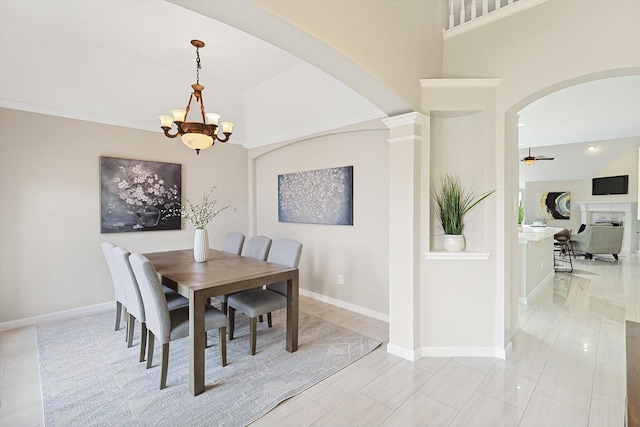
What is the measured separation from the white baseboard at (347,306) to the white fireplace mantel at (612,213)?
27.1 feet

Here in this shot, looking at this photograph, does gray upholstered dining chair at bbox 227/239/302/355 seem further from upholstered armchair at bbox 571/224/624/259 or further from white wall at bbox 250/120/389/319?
upholstered armchair at bbox 571/224/624/259

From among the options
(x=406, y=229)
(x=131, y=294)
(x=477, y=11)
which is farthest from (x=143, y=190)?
(x=477, y=11)

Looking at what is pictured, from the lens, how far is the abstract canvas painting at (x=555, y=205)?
8.95 meters

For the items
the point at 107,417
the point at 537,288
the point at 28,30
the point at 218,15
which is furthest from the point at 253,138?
the point at 537,288

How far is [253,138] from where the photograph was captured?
4.99 m

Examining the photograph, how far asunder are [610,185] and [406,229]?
866 cm

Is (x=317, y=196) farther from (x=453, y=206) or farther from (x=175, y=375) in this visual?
(x=175, y=375)

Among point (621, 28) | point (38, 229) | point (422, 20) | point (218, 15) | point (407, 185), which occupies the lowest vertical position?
point (38, 229)

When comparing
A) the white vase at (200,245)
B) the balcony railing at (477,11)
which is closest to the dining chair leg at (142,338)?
the white vase at (200,245)

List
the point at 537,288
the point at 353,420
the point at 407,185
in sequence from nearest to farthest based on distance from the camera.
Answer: the point at 353,420
the point at 407,185
the point at 537,288

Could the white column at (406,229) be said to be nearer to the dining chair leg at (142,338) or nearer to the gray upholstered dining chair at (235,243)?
the gray upholstered dining chair at (235,243)

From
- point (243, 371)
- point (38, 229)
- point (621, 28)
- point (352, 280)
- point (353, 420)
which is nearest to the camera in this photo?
point (353, 420)

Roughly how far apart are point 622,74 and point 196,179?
4702mm

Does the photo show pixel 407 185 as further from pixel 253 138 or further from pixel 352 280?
pixel 253 138
